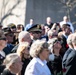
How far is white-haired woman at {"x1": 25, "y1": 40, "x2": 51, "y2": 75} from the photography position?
17.2 feet

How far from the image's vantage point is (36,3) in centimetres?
2266

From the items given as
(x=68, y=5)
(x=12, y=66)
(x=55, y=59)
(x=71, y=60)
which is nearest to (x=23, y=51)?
(x=71, y=60)

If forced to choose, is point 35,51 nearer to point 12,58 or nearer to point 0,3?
point 12,58

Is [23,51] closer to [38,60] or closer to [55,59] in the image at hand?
[38,60]

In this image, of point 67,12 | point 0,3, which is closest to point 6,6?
point 0,3

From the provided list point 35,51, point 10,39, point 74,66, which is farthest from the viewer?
point 10,39

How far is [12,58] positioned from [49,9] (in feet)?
59.7

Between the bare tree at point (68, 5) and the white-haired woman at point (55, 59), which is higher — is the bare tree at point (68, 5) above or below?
above

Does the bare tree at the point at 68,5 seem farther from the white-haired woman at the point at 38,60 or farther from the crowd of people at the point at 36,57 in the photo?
the white-haired woman at the point at 38,60

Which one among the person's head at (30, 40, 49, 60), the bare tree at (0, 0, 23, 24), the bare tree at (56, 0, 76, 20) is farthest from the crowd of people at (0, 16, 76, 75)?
the bare tree at (56, 0, 76, 20)

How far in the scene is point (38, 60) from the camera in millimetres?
5336

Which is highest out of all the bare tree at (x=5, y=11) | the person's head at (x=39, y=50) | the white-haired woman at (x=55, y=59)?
the bare tree at (x=5, y=11)

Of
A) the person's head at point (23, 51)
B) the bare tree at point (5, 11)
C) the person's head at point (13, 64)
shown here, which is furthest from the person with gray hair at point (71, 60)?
the bare tree at point (5, 11)

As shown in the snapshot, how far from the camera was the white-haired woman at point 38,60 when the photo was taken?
17.2 feet
